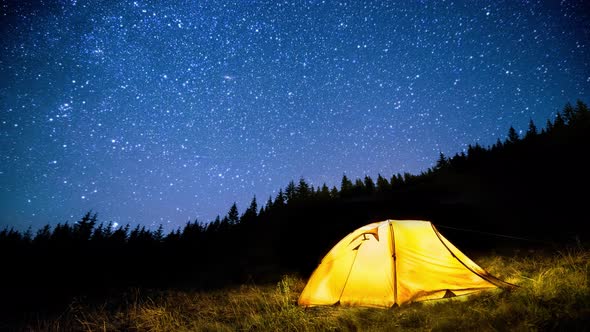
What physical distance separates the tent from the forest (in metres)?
1.06

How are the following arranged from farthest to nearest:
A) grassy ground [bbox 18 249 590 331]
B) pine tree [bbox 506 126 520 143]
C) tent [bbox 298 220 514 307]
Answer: pine tree [bbox 506 126 520 143] → tent [bbox 298 220 514 307] → grassy ground [bbox 18 249 590 331]

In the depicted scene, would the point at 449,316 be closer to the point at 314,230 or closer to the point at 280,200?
the point at 314,230

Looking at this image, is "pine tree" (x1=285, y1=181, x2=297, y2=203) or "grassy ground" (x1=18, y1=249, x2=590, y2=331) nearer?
"grassy ground" (x1=18, y1=249, x2=590, y2=331)

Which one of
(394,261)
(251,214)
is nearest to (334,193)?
(251,214)

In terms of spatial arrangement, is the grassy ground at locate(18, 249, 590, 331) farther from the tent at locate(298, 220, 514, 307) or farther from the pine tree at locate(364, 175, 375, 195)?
the pine tree at locate(364, 175, 375, 195)

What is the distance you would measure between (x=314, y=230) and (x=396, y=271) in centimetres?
2679

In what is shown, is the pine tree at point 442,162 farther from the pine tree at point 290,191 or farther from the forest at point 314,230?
the pine tree at point 290,191

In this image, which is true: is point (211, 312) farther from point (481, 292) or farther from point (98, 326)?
point (481, 292)

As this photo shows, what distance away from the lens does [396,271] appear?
255 inches

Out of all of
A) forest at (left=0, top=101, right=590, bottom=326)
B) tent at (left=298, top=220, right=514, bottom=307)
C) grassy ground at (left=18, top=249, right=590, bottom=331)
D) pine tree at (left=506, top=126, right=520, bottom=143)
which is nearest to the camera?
grassy ground at (left=18, top=249, right=590, bottom=331)

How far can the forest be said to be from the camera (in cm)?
1864

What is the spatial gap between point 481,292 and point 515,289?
61cm

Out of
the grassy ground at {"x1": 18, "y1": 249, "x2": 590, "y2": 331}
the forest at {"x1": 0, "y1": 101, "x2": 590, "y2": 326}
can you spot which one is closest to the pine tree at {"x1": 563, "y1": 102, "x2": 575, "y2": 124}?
the forest at {"x1": 0, "y1": 101, "x2": 590, "y2": 326}

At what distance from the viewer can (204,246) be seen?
62.5 metres
